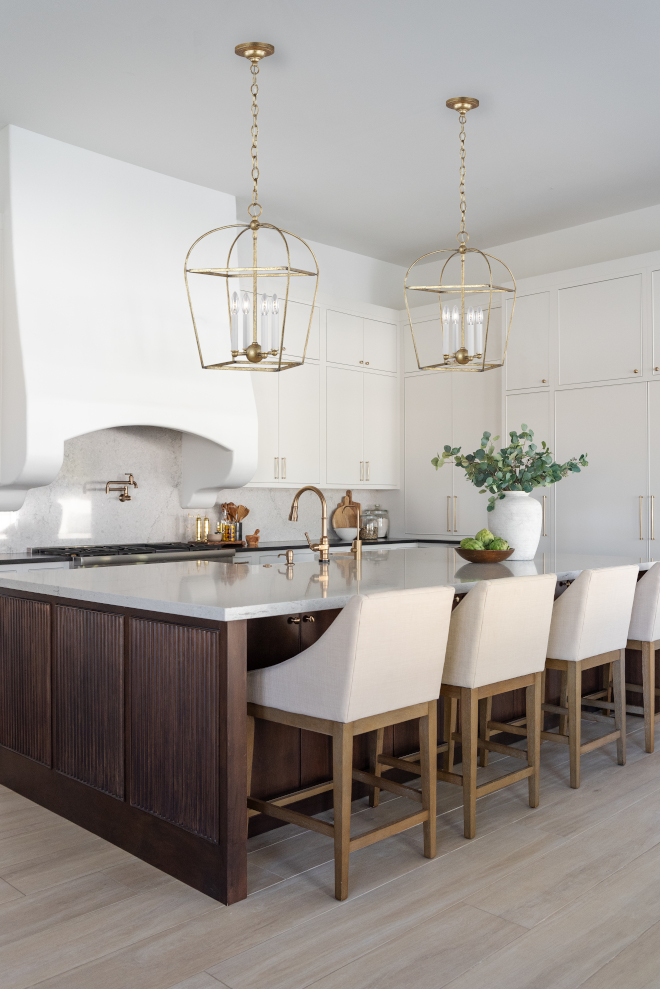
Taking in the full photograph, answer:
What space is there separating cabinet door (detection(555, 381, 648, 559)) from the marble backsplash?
2319mm

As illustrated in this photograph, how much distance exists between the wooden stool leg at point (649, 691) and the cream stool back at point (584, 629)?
0.31 metres

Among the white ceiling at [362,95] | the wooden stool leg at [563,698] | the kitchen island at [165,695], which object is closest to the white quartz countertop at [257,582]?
the kitchen island at [165,695]

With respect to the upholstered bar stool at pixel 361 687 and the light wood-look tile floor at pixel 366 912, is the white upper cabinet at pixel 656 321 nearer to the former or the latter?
the light wood-look tile floor at pixel 366 912

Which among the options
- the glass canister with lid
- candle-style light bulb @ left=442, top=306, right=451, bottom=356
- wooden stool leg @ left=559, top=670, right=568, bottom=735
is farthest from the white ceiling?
wooden stool leg @ left=559, top=670, right=568, bottom=735

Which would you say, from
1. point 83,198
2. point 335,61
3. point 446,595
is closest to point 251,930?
point 446,595

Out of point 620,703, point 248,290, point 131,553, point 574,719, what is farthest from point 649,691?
point 248,290

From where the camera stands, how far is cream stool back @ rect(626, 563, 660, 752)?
3617 millimetres

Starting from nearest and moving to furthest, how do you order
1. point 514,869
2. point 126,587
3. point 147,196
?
point 514,869
point 126,587
point 147,196

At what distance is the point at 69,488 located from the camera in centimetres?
501

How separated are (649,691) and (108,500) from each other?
3.28 m

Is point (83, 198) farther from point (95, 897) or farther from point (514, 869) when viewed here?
point (514, 869)

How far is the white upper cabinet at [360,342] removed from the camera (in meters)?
6.17

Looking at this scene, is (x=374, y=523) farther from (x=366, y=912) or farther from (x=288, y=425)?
(x=366, y=912)

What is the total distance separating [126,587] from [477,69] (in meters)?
2.72
